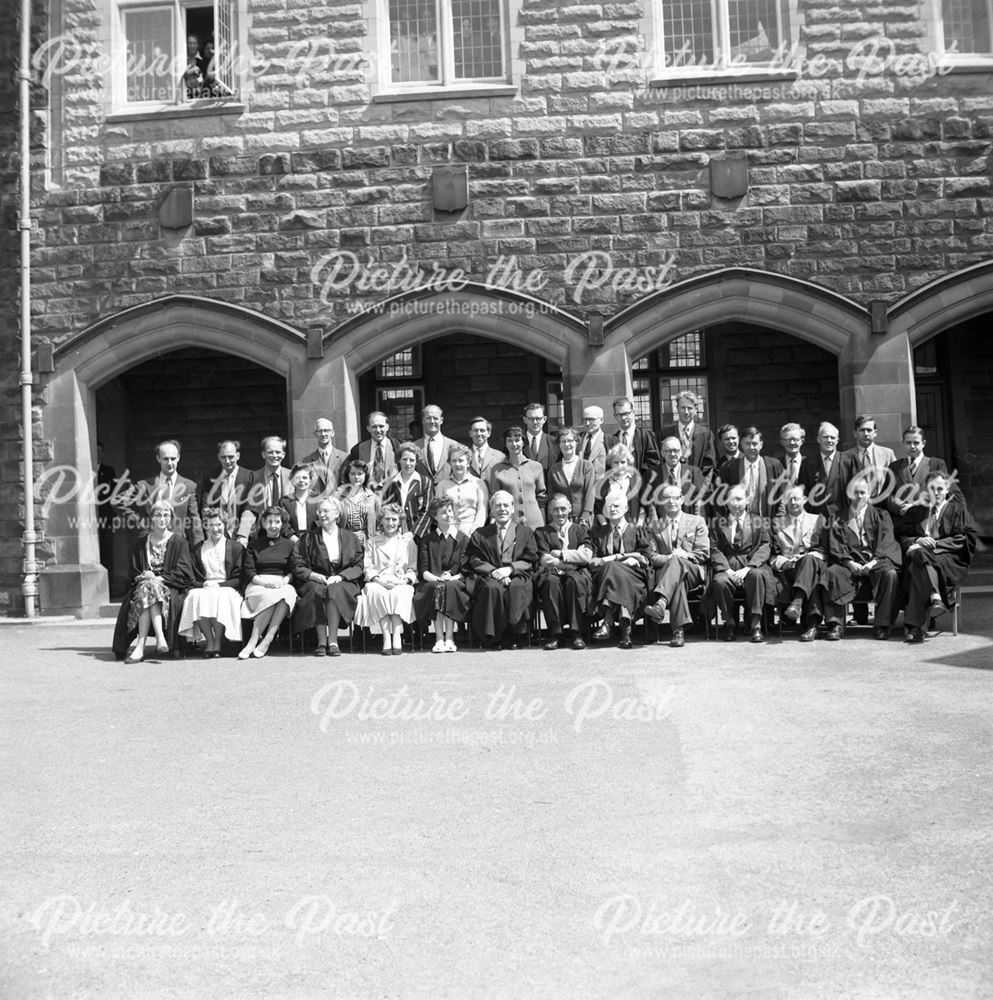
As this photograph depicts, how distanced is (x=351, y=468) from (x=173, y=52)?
208 inches

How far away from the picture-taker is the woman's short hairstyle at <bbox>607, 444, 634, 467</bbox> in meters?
10.6

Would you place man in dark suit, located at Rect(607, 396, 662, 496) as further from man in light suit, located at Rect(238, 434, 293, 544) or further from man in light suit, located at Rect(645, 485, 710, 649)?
man in light suit, located at Rect(238, 434, 293, 544)

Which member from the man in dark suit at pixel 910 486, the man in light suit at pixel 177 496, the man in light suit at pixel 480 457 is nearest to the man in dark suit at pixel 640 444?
the man in light suit at pixel 480 457

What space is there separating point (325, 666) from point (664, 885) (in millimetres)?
5091

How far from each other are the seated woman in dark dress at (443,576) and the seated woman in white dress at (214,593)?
4.53 ft

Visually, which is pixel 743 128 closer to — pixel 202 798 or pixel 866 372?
pixel 866 372

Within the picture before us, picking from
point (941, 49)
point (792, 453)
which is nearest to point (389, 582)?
point (792, 453)

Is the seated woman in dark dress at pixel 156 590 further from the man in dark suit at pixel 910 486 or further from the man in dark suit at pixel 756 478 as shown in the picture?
the man in dark suit at pixel 910 486

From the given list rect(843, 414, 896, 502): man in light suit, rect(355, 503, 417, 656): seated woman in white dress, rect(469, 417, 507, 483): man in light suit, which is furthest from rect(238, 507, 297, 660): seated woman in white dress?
rect(843, 414, 896, 502): man in light suit

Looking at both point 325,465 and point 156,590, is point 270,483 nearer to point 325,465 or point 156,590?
point 325,465

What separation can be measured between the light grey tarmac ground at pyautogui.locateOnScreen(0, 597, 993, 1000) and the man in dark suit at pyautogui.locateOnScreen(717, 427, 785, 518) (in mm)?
2482

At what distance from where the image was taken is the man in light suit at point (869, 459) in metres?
10.4

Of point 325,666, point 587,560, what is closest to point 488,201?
point 587,560

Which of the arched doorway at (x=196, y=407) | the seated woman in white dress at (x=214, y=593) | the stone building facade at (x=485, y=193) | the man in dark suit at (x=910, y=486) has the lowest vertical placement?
the seated woman in white dress at (x=214, y=593)
